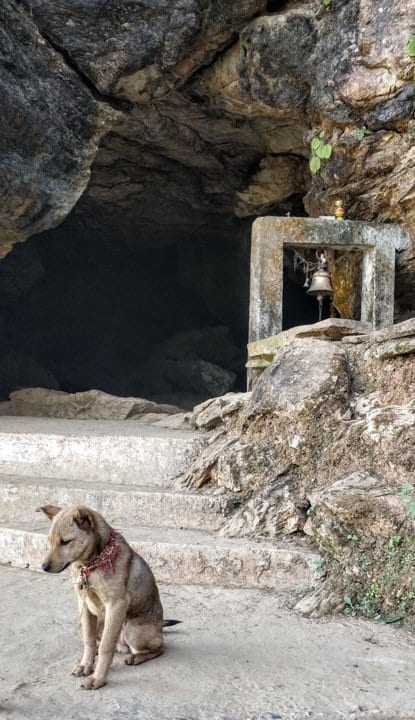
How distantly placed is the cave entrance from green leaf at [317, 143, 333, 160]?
6.19 metres

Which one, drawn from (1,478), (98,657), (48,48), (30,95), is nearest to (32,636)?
(98,657)

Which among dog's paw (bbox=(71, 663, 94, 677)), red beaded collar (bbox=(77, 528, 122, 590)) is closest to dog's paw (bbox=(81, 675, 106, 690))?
dog's paw (bbox=(71, 663, 94, 677))

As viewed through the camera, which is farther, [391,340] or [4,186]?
[4,186]

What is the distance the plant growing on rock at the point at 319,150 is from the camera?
369 inches

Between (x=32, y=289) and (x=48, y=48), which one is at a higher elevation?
(x=48, y=48)

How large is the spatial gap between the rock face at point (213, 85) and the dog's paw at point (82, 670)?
6.68 m

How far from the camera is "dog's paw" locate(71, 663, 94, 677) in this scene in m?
3.26

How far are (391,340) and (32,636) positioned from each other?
3.16 meters

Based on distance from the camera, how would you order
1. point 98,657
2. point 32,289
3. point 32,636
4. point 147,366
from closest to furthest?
1. point 98,657
2. point 32,636
3. point 32,289
4. point 147,366

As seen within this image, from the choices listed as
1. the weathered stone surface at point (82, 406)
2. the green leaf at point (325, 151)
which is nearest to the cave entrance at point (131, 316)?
the weathered stone surface at point (82, 406)

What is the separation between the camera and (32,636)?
12.3 ft

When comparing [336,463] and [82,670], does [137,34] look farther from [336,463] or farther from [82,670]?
[82,670]

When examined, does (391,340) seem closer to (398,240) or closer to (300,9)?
(398,240)

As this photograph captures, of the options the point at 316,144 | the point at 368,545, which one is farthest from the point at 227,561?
the point at 316,144
